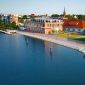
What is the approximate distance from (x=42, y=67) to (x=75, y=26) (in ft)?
66.0

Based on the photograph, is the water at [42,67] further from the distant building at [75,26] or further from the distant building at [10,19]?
the distant building at [10,19]

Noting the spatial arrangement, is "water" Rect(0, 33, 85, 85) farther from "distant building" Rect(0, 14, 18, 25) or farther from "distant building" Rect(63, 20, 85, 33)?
"distant building" Rect(0, 14, 18, 25)

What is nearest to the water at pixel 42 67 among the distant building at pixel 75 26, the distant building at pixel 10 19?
the distant building at pixel 75 26

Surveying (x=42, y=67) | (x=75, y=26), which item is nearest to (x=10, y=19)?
(x=75, y=26)

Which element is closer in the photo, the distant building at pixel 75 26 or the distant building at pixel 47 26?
the distant building at pixel 75 26

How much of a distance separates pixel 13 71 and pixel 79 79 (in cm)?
448

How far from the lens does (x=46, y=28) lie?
39062mm

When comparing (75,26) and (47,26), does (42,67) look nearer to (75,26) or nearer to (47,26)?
(75,26)

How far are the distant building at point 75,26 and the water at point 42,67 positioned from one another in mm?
12120

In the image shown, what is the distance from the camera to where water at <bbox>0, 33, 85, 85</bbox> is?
15711 millimetres

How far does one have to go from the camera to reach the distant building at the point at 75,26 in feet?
122

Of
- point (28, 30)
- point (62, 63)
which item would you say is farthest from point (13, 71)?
point (28, 30)

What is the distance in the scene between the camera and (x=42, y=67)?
18844 millimetres

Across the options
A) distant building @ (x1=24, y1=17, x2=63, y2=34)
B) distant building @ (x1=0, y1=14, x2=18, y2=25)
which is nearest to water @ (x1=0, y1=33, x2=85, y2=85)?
distant building @ (x1=24, y1=17, x2=63, y2=34)
